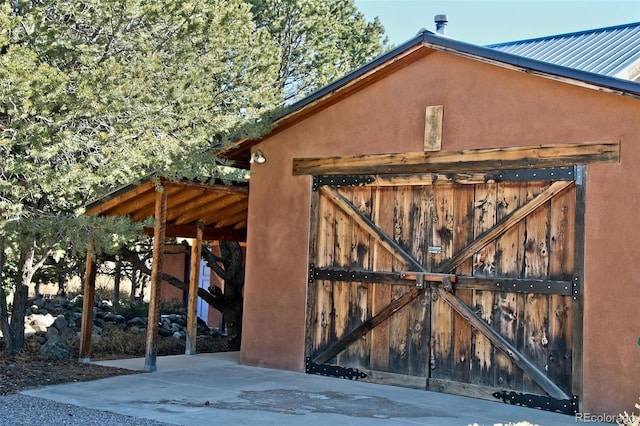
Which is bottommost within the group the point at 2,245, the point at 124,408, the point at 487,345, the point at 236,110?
the point at 124,408

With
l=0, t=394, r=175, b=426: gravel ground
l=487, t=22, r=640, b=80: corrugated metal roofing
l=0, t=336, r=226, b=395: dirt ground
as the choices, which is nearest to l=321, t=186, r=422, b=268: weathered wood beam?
l=487, t=22, r=640, b=80: corrugated metal roofing

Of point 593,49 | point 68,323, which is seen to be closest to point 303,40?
point 593,49

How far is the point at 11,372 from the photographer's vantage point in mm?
10289

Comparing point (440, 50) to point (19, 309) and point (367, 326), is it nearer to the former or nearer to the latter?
point (367, 326)

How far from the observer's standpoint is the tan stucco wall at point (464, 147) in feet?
28.2

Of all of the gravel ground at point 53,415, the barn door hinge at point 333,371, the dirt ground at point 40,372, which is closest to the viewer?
the gravel ground at point 53,415

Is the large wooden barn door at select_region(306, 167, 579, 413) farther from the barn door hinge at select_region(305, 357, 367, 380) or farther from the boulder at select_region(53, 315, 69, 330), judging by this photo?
the boulder at select_region(53, 315, 69, 330)

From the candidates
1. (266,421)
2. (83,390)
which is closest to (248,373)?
(83,390)

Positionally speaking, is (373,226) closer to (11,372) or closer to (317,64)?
(11,372)

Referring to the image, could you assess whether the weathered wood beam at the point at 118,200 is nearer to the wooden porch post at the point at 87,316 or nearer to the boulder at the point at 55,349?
the wooden porch post at the point at 87,316

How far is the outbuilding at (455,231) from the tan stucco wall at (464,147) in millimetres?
19

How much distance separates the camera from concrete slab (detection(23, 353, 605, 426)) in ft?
26.9

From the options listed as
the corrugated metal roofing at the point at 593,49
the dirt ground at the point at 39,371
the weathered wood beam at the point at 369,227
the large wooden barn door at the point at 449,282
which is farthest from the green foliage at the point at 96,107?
the corrugated metal roofing at the point at 593,49

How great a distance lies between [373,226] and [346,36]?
28.8 ft
